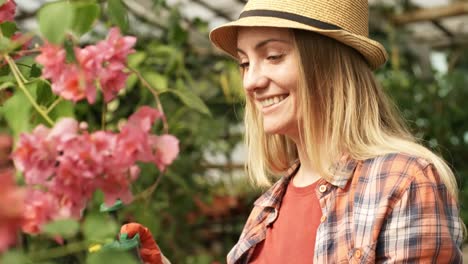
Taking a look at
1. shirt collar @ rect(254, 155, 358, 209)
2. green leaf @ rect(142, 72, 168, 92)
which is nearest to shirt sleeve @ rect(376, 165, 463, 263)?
shirt collar @ rect(254, 155, 358, 209)

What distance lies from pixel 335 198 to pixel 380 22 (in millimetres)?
4627

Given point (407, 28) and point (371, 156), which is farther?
point (407, 28)

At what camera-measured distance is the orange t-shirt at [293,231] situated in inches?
54.9

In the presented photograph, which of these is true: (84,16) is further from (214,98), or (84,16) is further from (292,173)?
(214,98)

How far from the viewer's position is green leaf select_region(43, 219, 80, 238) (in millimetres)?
496

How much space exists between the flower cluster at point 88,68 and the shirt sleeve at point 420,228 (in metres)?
0.67

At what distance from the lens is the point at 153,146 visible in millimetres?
651

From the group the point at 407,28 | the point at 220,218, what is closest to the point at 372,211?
the point at 220,218

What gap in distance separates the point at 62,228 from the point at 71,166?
8 cm

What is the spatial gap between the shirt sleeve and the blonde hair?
99mm

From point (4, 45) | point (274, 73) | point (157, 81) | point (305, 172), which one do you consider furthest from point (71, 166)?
point (157, 81)

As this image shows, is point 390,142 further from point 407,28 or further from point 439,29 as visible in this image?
point 439,29

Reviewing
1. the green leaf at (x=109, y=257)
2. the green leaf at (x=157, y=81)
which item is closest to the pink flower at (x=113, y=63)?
the green leaf at (x=109, y=257)

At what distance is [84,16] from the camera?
0.70 m
